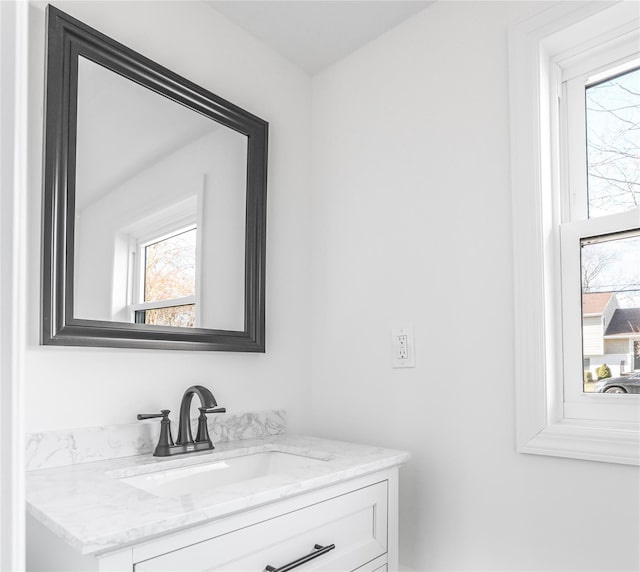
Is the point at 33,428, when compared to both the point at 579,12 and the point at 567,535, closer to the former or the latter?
the point at 567,535

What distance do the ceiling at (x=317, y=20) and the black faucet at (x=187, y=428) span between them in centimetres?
122

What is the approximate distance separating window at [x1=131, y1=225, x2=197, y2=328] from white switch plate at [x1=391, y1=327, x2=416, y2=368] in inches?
24.9

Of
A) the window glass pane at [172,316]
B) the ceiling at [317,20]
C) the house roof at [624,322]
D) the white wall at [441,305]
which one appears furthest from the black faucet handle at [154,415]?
the ceiling at [317,20]

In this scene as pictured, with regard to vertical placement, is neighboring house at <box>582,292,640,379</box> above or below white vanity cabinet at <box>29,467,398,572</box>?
above

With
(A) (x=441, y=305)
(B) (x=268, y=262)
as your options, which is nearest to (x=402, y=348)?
(A) (x=441, y=305)

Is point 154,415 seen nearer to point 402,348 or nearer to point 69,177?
point 69,177

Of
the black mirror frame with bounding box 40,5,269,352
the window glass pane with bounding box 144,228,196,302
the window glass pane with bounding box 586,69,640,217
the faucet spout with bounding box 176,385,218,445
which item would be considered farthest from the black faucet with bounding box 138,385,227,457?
the window glass pane with bounding box 586,69,640,217

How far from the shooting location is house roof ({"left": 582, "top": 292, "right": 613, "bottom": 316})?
136 cm

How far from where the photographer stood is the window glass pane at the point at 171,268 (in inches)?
57.4

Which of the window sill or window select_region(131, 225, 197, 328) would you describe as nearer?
the window sill

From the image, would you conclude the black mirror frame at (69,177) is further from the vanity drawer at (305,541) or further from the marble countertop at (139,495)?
the vanity drawer at (305,541)

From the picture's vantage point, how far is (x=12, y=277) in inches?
19.6

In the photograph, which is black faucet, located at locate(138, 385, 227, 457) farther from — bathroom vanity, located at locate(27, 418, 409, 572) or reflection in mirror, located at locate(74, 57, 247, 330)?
reflection in mirror, located at locate(74, 57, 247, 330)

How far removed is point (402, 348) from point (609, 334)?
58 cm
